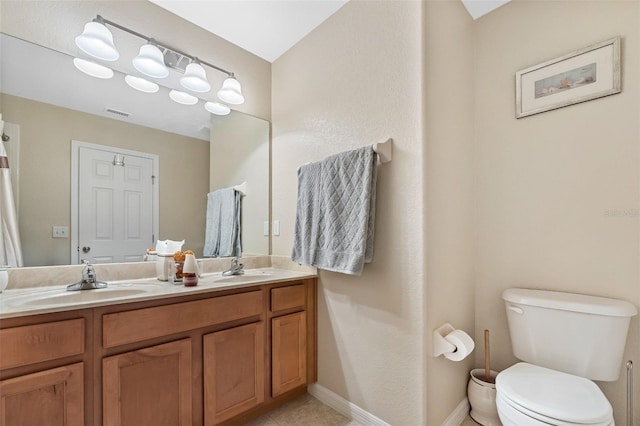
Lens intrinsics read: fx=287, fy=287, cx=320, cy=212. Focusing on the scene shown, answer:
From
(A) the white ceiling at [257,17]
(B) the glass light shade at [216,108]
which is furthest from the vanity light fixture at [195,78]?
(A) the white ceiling at [257,17]

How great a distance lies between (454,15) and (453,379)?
2082mm

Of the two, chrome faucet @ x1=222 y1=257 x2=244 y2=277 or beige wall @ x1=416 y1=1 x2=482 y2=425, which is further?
chrome faucet @ x1=222 y1=257 x2=244 y2=277

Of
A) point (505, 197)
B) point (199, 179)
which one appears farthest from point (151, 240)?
point (505, 197)

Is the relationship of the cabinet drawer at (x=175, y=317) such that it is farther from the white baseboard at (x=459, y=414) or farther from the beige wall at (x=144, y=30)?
the beige wall at (x=144, y=30)

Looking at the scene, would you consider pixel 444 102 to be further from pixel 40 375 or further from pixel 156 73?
pixel 40 375

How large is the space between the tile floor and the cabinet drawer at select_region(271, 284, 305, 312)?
601 millimetres

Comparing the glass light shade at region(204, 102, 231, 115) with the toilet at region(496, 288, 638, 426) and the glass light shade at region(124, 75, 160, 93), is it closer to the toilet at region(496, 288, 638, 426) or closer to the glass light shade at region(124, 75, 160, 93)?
the glass light shade at region(124, 75, 160, 93)

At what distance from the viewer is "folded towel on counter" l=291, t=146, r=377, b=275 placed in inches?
59.5

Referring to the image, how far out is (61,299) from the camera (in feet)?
3.96

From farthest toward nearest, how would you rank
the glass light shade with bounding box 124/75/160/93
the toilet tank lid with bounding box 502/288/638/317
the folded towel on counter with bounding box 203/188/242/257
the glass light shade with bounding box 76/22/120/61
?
the folded towel on counter with bounding box 203/188/242/257
the glass light shade with bounding box 124/75/160/93
the glass light shade with bounding box 76/22/120/61
the toilet tank lid with bounding box 502/288/638/317

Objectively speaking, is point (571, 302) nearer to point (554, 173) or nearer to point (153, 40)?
point (554, 173)

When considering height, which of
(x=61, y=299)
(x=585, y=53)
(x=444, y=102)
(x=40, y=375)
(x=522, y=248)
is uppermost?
(x=585, y=53)

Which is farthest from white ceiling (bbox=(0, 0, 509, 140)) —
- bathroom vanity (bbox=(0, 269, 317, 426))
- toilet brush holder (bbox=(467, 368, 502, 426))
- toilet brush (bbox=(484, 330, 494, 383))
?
toilet brush holder (bbox=(467, 368, 502, 426))

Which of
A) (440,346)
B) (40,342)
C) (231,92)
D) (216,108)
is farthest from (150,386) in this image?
(231,92)
